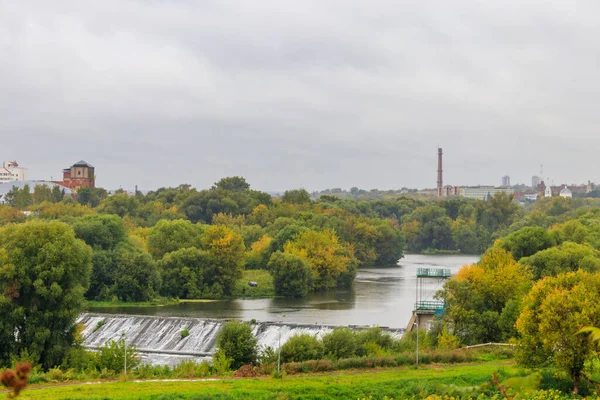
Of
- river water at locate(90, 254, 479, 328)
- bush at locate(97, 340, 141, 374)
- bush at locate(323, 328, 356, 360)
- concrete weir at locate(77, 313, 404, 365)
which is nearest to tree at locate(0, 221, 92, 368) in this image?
bush at locate(97, 340, 141, 374)

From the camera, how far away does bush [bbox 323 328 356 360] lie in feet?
88.5

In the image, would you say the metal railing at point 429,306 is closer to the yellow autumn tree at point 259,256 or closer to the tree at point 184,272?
the tree at point 184,272

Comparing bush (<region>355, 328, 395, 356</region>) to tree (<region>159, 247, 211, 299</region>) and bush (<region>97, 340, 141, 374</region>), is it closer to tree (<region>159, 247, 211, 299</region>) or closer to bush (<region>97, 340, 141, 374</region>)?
bush (<region>97, 340, 141, 374</region>)

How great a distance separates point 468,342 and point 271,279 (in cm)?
2991

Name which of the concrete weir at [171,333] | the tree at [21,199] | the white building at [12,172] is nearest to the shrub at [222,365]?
the concrete weir at [171,333]

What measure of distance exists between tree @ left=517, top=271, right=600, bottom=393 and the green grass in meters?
35.3

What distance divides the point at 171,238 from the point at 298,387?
1586 inches

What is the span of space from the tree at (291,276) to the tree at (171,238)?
8.15 metres

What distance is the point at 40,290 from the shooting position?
1144 inches

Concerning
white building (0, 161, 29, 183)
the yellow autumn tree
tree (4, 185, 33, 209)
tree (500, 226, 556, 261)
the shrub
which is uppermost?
white building (0, 161, 29, 183)

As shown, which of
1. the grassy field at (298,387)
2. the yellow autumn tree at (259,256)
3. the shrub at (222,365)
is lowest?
the shrub at (222,365)

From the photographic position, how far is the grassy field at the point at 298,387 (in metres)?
20.2

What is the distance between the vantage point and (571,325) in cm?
1972

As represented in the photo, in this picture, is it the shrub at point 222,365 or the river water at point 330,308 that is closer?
the shrub at point 222,365
